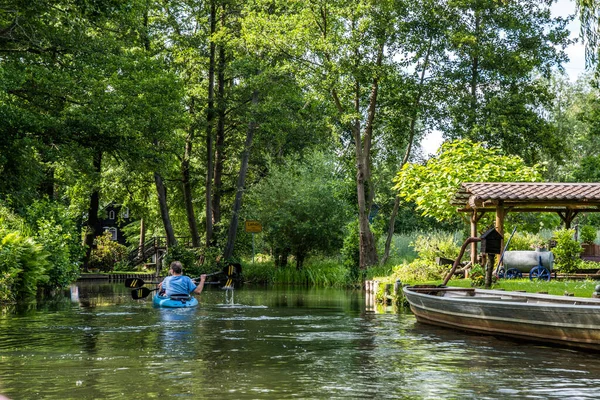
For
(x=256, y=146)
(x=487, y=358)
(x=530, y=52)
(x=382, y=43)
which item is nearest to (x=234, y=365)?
(x=487, y=358)

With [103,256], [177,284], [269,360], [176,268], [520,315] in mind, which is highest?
[103,256]

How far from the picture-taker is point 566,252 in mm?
28828

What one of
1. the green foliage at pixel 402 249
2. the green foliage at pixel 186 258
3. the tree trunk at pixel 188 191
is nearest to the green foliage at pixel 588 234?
the green foliage at pixel 402 249

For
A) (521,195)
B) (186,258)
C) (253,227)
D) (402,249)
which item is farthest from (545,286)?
(253,227)

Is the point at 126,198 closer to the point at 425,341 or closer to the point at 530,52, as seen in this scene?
the point at 530,52

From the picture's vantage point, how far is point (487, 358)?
44.9 feet

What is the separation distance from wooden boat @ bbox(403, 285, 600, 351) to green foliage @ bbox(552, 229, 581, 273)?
9289 millimetres

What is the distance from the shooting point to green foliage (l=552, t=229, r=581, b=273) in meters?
28.6

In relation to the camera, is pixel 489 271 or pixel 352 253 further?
pixel 352 253

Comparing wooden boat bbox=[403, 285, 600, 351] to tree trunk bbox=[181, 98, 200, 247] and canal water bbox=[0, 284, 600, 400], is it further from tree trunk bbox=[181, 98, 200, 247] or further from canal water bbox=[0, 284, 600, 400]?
tree trunk bbox=[181, 98, 200, 247]

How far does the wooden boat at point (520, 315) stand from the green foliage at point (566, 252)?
9289 mm

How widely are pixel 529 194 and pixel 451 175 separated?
20.0ft

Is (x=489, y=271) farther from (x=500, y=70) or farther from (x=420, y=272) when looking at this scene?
(x=500, y=70)

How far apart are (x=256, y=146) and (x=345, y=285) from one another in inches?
467
